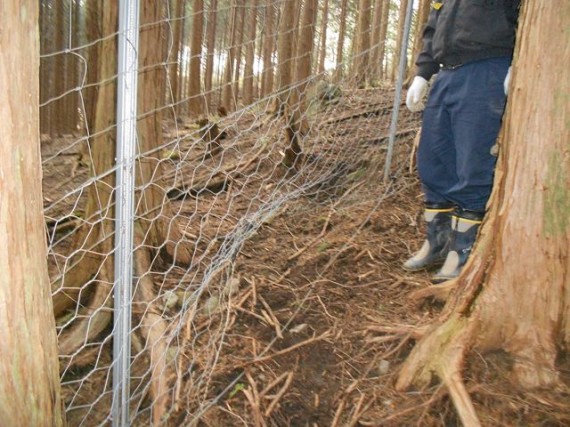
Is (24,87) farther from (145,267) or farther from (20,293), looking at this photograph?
(145,267)

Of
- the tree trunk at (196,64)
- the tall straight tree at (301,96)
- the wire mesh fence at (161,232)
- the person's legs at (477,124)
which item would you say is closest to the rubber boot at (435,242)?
the person's legs at (477,124)

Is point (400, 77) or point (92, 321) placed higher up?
point (400, 77)

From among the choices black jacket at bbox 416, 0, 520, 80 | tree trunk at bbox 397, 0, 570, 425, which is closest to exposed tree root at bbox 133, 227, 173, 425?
tree trunk at bbox 397, 0, 570, 425

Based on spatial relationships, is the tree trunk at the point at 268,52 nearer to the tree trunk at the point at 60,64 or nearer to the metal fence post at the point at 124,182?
the tree trunk at the point at 60,64

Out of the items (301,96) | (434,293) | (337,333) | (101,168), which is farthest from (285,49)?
(337,333)

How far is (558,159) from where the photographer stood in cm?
141

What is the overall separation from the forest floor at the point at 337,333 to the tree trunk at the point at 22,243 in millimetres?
729

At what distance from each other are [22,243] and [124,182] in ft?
1.63

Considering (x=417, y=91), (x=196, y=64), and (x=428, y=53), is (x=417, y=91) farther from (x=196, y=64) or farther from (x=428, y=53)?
(x=196, y=64)

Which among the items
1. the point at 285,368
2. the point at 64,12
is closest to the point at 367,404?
the point at 285,368

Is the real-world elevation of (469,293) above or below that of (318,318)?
above

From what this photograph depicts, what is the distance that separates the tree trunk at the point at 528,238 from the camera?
1406 millimetres

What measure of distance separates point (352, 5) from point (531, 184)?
423 inches

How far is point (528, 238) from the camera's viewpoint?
57.9 inches
